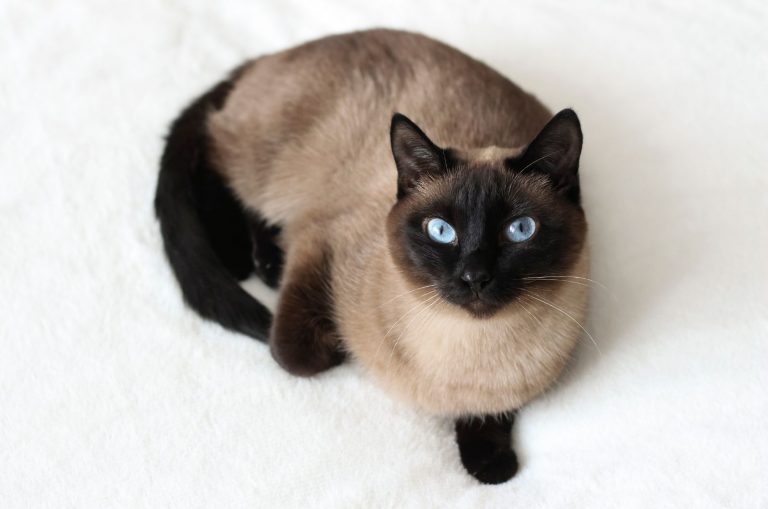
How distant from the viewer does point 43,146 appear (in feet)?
5.65

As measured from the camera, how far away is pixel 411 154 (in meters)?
1.20

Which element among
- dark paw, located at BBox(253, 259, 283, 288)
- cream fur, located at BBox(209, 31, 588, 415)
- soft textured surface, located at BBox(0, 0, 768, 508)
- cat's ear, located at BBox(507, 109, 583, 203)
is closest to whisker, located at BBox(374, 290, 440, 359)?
cream fur, located at BBox(209, 31, 588, 415)

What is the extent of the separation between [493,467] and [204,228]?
30.5 inches

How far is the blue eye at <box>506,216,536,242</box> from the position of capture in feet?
3.61

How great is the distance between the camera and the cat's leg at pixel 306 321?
1.39 meters

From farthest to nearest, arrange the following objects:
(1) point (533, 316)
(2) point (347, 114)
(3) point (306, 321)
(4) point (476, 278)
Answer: (2) point (347, 114) < (3) point (306, 321) < (1) point (533, 316) < (4) point (476, 278)

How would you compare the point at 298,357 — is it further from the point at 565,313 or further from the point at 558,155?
the point at 558,155

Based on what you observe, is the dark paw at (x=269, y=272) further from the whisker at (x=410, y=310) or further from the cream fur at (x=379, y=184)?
the whisker at (x=410, y=310)

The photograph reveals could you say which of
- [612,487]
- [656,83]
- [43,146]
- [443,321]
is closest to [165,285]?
[43,146]

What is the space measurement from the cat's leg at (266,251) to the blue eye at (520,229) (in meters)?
0.65

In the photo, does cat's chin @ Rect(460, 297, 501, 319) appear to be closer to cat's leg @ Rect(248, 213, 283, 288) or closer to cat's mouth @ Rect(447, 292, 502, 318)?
cat's mouth @ Rect(447, 292, 502, 318)

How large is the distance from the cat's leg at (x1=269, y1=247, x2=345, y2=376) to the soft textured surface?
4 cm

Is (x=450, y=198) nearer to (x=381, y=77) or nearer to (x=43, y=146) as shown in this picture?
(x=381, y=77)

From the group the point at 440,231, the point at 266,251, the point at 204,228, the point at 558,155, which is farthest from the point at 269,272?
the point at 558,155
